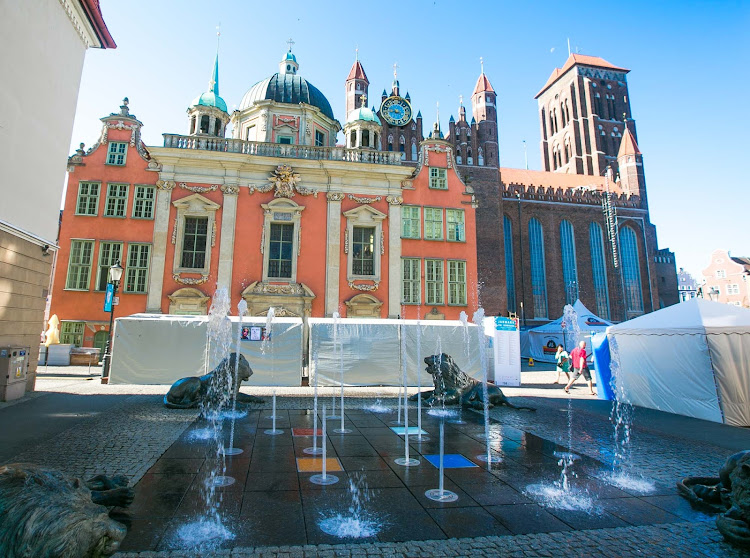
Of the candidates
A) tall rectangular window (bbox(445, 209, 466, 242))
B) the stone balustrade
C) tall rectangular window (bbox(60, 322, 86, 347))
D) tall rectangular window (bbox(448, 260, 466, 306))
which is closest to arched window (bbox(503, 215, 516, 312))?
tall rectangular window (bbox(445, 209, 466, 242))

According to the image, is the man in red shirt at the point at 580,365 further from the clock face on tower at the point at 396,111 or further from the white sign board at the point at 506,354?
the clock face on tower at the point at 396,111

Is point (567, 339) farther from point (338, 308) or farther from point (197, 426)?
point (197, 426)

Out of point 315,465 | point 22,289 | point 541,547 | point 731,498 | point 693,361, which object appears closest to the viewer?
point 541,547

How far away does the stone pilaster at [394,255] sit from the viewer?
75.2 feet

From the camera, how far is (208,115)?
A: 25109 millimetres

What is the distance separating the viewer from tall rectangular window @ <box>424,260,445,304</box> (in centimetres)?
2375

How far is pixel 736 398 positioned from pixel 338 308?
1613 centimetres

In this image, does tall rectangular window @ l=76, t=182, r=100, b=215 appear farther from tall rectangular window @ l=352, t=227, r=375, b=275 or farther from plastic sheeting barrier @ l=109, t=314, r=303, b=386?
tall rectangular window @ l=352, t=227, r=375, b=275

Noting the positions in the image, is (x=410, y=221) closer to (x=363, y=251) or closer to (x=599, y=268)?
(x=363, y=251)

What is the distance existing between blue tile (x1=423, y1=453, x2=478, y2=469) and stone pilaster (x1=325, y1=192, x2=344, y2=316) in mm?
Result: 15836

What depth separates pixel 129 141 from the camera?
22531 mm

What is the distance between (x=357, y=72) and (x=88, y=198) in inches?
1156

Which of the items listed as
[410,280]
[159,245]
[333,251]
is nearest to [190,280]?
[159,245]

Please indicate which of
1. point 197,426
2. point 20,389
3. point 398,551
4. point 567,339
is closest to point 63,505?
point 398,551
